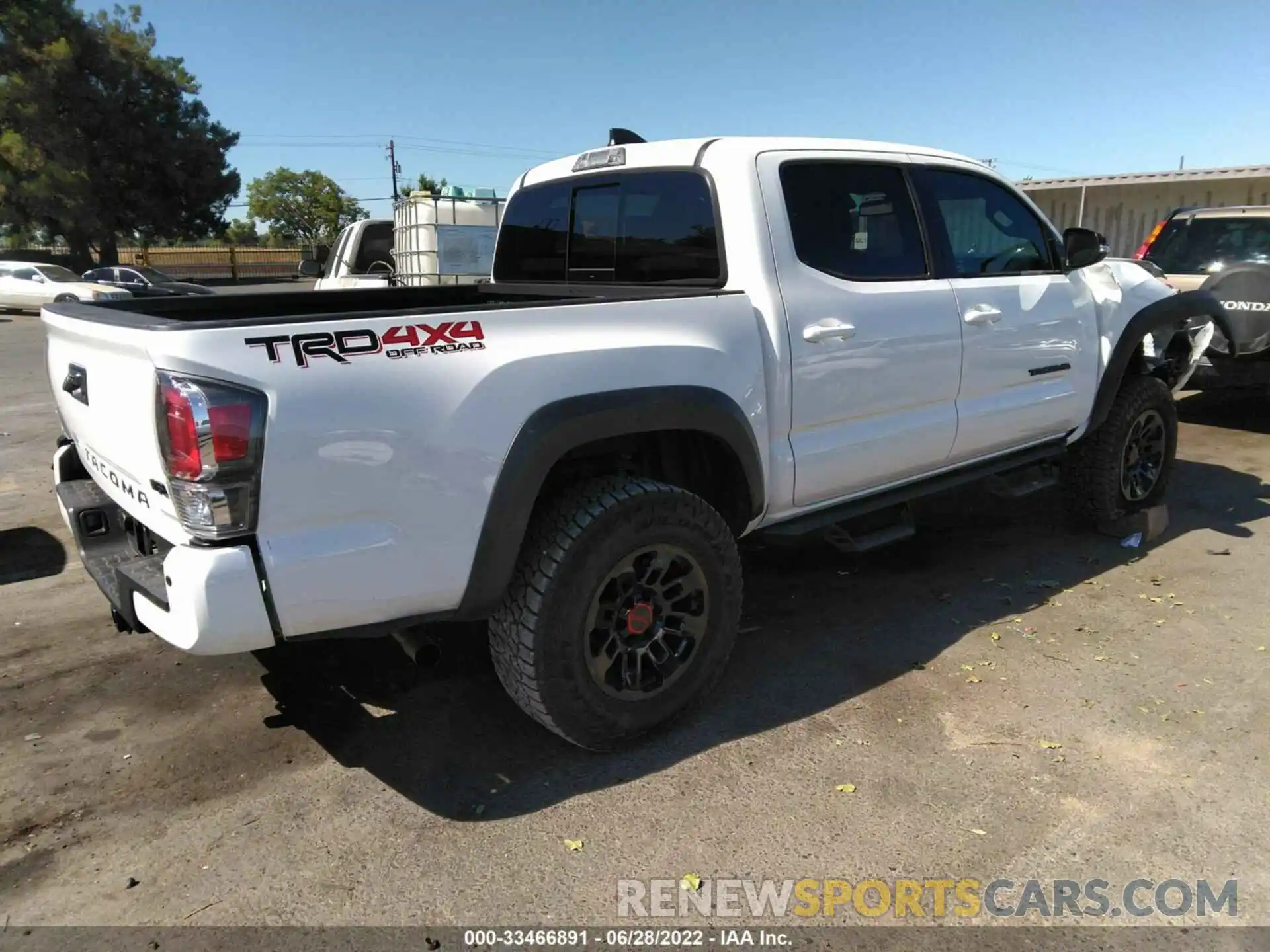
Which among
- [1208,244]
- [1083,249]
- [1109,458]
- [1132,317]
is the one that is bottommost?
[1109,458]

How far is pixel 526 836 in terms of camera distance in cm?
268

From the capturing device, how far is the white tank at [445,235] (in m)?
11.9

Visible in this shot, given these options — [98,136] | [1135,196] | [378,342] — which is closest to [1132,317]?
[378,342]

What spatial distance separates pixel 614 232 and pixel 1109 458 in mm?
3113

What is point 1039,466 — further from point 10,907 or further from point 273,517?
point 10,907

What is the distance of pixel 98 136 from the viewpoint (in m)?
37.6

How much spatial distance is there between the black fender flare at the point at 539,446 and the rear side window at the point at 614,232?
74 centimetres

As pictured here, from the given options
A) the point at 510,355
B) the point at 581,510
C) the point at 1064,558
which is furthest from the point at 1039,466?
the point at 510,355

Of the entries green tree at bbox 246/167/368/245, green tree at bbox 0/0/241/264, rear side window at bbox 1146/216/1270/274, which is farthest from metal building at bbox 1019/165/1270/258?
green tree at bbox 246/167/368/245

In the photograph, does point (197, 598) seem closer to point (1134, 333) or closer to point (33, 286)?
point (1134, 333)

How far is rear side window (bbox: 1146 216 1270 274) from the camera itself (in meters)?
8.30

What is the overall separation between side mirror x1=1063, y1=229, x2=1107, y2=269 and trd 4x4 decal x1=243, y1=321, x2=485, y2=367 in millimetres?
3367

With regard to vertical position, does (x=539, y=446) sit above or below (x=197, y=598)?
above

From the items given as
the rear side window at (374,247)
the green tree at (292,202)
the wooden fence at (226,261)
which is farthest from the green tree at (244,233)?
the rear side window at (374,247)
